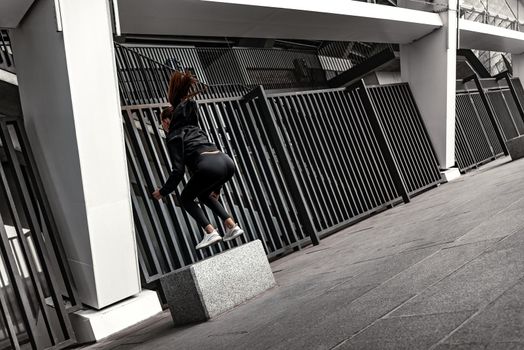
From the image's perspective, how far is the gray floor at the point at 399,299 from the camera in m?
2.48

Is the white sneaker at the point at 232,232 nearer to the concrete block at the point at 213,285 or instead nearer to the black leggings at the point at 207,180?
the black leggings at the point at 207,180

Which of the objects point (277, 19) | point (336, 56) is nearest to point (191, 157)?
point (277, 19)

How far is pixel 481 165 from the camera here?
1609 cm

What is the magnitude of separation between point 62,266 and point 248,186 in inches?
130

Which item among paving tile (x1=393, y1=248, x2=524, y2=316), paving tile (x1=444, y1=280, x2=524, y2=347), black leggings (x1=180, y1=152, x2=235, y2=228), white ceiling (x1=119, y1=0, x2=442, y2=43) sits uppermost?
white ceiling (x1=119, y1=0, x2=442, y2=43)

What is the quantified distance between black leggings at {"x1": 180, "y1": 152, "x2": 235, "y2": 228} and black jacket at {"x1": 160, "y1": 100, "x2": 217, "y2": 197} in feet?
0.37

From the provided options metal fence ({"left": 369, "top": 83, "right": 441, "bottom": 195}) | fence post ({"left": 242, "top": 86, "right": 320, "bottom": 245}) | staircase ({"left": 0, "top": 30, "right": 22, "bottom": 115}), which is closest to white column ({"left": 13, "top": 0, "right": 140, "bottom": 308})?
staircase ({"left": 0, "top": 30, "right": 22, "bottom": 115})

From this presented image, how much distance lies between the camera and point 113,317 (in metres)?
5.79

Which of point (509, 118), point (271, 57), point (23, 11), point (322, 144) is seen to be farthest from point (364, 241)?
point (509, 118)

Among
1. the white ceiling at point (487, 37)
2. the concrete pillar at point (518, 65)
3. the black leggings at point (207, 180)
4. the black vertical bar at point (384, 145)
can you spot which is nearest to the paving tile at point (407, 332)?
the black leggings at point (207, 180)

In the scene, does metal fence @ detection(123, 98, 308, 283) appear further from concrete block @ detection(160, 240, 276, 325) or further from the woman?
concrete block @ detection(160, 240, 276, 325)

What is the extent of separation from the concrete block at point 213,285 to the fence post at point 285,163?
3378 mm

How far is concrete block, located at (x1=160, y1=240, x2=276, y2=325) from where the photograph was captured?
464 cm

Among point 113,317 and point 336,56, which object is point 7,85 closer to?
point 113,317
